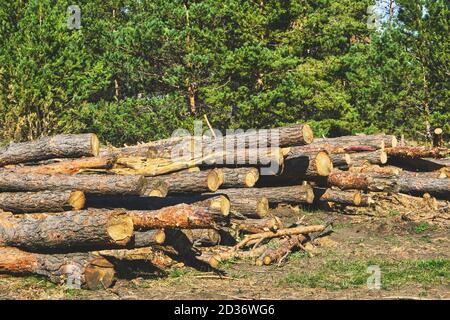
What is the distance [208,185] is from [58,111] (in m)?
15.4

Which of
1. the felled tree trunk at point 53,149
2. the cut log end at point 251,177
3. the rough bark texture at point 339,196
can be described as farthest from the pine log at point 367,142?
the felled tree trunk at point 53,149

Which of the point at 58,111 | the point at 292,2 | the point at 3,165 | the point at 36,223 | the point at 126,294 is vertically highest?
the point at 292,2

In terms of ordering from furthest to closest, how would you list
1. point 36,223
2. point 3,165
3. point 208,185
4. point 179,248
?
point 3,165
point 208,185
point 179,248
point 36,223

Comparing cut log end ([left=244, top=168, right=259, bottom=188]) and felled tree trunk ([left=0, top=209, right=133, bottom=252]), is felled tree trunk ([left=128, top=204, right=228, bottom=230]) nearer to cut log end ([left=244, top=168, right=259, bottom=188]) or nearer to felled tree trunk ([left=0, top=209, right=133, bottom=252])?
felled tree trunk ([left=0, top=209, right=133, bottom=252])

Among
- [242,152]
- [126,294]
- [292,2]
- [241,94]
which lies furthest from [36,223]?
[292,2]

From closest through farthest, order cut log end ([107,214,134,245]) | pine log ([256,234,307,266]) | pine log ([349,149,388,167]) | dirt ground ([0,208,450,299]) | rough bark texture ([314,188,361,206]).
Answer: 1. dirt ground ([0,208,450,299])
2. cut log end ([107,214,134,245])
3. pine log ([256,234,307,266])
4. rough bark texture ([314,188,361,206])
5. pine log ([349,149,388,167])

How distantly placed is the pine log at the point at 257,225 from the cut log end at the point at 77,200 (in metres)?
3.27

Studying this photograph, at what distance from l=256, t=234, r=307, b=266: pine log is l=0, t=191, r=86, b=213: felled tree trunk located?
139 inches

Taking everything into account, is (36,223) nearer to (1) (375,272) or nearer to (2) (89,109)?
(1) (375,272)

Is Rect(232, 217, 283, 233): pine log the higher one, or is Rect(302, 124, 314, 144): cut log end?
Rect(302, 124, 314, 144): cut log end

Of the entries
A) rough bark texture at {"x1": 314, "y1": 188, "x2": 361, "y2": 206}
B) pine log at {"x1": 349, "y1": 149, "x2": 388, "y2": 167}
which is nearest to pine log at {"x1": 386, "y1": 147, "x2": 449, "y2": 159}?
pine log at {"x1": 349, "y1": 149, "x2": 388, "y2": 167}

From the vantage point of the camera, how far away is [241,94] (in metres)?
24.0

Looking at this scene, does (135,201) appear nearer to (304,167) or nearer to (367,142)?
(304,167)

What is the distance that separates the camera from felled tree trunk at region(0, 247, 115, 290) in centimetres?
856
